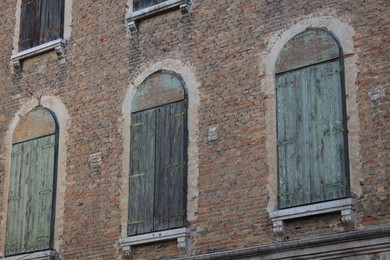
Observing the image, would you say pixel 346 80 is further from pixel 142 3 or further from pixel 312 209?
pixel 142 3

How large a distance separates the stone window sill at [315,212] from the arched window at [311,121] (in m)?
0.16

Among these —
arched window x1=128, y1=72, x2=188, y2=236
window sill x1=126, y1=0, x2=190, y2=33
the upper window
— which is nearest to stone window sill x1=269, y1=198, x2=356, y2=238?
arched window x1=128, y1=72, x2=188, y2=236

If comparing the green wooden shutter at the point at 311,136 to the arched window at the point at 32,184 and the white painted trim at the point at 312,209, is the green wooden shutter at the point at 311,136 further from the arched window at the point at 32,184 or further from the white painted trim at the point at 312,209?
the arched window at the point at 32,184

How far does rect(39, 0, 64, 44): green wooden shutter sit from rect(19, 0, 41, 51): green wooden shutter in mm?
134

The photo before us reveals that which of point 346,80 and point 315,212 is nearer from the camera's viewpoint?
point 315,212

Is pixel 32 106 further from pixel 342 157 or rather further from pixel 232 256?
pixel 342 157

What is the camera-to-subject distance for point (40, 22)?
20219 millimetres

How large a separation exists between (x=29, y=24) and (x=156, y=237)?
6.12 metres

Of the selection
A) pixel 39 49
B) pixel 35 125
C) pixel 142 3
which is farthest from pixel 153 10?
pixel 35 125

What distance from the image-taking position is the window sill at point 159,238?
16.4 metres

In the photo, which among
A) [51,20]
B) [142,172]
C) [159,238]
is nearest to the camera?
[159,238]

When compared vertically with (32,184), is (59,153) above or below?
above

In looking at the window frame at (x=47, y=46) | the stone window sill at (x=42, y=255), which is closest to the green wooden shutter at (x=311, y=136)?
the stone window sill at (x=42, y=255)

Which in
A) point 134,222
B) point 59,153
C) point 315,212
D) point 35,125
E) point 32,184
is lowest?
point 315,212
